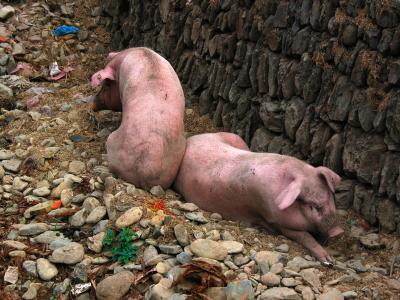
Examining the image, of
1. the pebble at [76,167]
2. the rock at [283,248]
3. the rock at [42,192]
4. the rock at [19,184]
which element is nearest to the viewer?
the rock at [283,248]

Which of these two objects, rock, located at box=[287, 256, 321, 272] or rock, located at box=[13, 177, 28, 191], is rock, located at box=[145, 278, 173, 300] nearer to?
rock, located at box=[287, 256, 321, 272]

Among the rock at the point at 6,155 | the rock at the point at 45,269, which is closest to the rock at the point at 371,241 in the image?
the rock at the point at 45,269

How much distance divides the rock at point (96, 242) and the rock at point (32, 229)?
40 centimetres

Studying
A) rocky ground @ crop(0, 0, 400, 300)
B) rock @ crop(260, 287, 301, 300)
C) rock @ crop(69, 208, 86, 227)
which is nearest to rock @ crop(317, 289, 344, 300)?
rocky ground @ crop(0, 0, 400, 300)

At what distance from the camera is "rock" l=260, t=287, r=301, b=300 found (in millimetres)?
3777

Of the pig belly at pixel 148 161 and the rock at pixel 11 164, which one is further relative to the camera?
the rock at pixel 11 164

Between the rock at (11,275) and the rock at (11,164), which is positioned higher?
the rock at (11,164)

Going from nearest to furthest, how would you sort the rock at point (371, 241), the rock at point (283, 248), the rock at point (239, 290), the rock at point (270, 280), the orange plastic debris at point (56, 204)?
the rock at point (239, 290), the rock at point (270, 280), the rock at point (283, 248), the rock at point (371, 241), the orange plastic debris at point (56, 204)

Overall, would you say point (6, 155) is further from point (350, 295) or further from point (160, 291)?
point (350, 295)

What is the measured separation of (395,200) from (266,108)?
155 cm

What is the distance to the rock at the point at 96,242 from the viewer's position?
14.4 feet

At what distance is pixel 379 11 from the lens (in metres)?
4.57

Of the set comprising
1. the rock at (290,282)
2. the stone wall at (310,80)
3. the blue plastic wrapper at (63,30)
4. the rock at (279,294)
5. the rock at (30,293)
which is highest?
the stone wall at (310,80)

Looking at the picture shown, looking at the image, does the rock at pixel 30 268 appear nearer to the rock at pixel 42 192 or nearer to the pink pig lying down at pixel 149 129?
the rock at pixel 42 192
